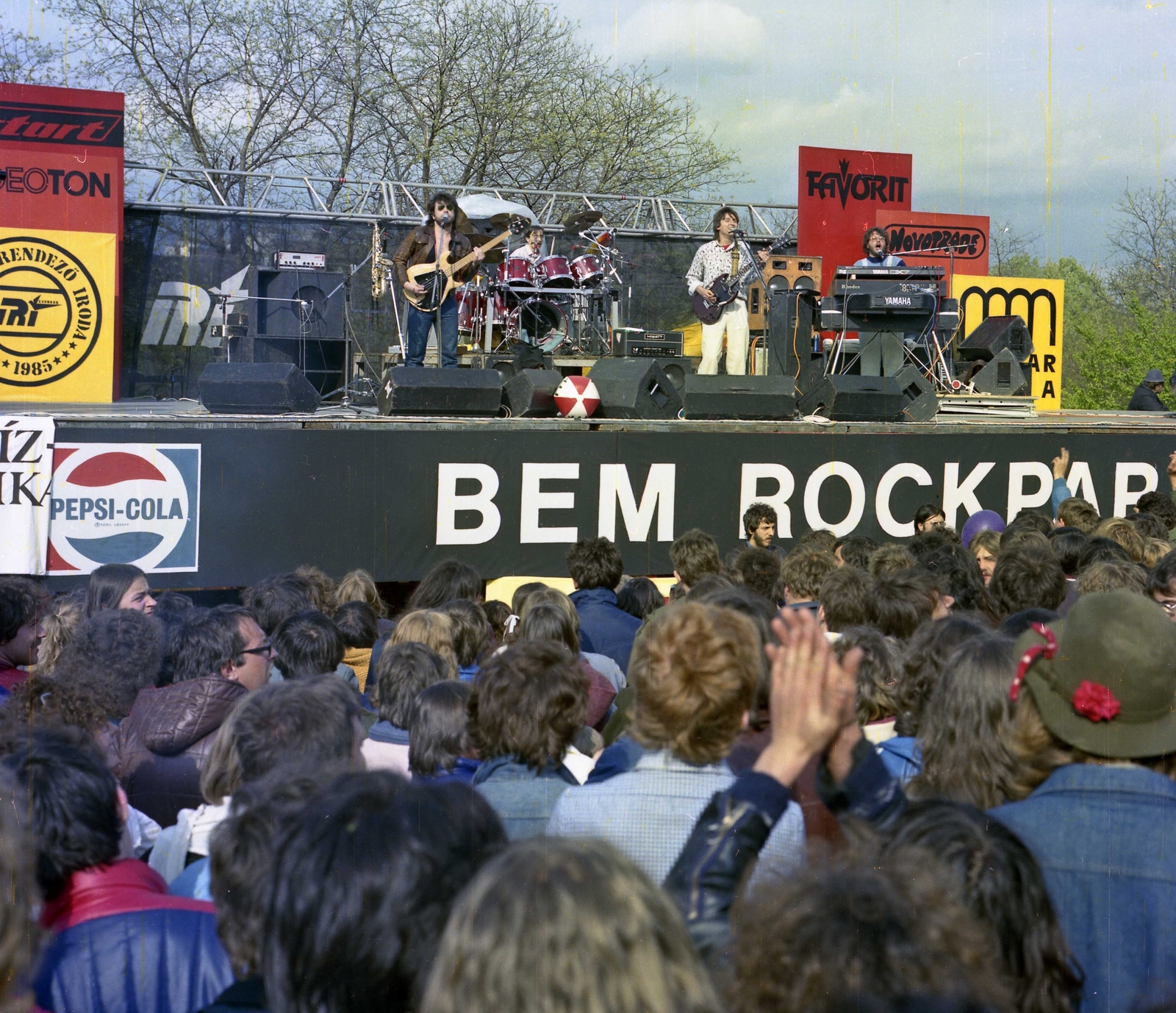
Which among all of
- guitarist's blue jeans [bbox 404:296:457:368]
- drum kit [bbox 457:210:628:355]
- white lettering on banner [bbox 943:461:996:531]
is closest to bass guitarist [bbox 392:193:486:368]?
guitarist's blue jeans [bbox 404:296:457:368]

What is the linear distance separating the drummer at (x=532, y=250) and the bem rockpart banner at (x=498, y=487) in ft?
14.9

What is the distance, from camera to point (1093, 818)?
223 centimetres

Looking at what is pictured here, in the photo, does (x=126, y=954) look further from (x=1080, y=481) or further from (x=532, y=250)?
(x=532, y=250)

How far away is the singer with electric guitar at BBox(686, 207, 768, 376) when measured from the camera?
38.3 feet

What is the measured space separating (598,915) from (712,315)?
1086 cm

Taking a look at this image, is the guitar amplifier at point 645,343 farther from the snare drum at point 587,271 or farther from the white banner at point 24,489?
the white banner at point 24,489

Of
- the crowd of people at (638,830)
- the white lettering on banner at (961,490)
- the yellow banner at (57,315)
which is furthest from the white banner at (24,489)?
the white lettering on banner at (961,490)

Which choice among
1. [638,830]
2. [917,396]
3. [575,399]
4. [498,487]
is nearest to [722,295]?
[917,396]

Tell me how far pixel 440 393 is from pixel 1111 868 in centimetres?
777

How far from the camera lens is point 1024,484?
10.6 metres

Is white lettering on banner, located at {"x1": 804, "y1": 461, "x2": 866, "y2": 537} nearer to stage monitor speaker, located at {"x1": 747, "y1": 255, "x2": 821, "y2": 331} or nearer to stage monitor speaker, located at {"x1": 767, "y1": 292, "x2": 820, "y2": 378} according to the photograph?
stage monitor speaker, located at {"x1": 767, "y1": 292, "x2": 820, "y2": 378}

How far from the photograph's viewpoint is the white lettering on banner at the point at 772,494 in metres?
9.93

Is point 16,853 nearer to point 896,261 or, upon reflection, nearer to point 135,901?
point 135,901

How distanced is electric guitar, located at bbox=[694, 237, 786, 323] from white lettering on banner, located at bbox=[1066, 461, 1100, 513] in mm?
3509
